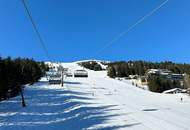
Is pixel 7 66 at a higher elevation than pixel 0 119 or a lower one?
higher

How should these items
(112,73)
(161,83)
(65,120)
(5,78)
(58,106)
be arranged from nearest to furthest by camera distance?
(65,120) < (58,106) < (5,78) < (161,83) < (112,73)

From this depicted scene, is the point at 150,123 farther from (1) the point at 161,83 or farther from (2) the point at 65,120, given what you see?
(1) the point at 161,83

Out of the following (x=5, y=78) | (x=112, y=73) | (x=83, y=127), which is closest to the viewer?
(x=83, y=127)

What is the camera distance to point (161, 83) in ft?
393

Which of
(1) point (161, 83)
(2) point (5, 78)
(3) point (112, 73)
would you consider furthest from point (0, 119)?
(3) point (112, 73)

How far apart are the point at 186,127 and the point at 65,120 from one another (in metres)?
9.03

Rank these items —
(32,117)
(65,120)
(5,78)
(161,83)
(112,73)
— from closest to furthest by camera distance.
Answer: (65,120)
(32,117)
(5,78)
(161,83)
(112,73)

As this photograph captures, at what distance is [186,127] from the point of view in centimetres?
2608

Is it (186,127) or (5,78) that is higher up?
(5,78)

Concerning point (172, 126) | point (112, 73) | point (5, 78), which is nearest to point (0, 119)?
point (172, 126)

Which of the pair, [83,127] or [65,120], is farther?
[65,120]

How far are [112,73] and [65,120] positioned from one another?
14093cm

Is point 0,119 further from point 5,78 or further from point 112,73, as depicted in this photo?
point 112,73

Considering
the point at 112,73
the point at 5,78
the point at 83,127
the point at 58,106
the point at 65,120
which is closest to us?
the point at 83,127
